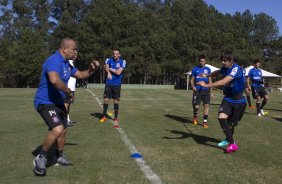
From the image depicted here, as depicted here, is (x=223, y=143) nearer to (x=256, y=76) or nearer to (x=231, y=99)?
(x=231, y=99)

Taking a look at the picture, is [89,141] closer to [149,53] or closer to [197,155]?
[197,155]

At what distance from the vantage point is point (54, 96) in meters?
6.23

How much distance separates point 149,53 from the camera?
230ft

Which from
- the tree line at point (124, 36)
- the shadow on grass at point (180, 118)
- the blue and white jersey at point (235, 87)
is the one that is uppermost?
the tree line at point (124, 36)

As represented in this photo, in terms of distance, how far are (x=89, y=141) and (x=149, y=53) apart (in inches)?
2440

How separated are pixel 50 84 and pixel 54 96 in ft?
0.70

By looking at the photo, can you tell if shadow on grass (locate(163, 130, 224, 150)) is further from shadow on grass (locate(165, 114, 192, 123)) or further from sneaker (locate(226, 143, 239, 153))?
shadow on grass (locate(165, 114, 192, 123))

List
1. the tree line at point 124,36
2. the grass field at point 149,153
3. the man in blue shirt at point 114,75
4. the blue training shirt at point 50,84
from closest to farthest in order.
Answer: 1. the grass field at point 149,153
2. the blue training shirt at point 50,84
3. the man in blue shirt at point 114,75
4. the tree line at point 124,36

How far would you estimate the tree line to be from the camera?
210 ft

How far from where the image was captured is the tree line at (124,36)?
64.0 m

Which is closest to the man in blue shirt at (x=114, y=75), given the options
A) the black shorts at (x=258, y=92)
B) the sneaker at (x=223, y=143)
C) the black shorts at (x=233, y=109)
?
the sneaker at (x=223, y=143)

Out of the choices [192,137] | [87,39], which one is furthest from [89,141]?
[87,39]

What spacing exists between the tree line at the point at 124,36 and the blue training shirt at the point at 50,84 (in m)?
56.3

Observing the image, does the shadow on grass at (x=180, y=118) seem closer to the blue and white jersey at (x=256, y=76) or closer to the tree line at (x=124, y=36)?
the blue and white jersey at (x=256, y=76)
